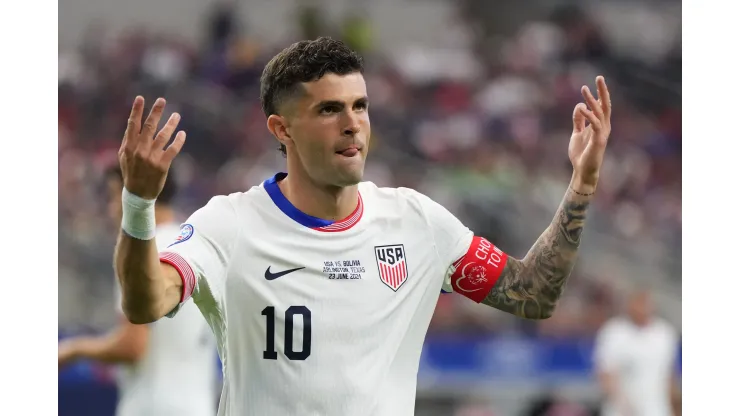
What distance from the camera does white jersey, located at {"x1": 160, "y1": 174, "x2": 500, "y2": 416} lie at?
3.59m

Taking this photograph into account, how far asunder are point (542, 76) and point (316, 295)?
12397 millimetres

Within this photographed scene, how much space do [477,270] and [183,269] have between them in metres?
1.17

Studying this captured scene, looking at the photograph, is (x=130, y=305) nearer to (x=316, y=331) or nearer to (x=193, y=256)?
(x=193, y=256)

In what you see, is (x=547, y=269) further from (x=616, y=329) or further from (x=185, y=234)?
(x=616, y=329)

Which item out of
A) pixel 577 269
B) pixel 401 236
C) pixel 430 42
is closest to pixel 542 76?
pixel 430 42

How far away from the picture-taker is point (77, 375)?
10906mm

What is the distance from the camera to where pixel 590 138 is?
3.76 m

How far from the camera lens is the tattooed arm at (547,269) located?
3848 mm

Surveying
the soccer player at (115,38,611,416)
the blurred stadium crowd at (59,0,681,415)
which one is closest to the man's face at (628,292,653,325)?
the blurred stadium crowd at (59,0,681,415)

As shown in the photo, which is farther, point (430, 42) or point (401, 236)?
point (430, 42)

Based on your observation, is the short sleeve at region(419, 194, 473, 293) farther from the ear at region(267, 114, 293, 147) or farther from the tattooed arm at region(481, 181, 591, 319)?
the ear at region(267, 114, 293, 147)

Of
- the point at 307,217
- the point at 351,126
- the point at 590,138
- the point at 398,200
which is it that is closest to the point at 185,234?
the point at 307,217

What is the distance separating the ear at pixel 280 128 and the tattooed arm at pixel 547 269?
1.00m

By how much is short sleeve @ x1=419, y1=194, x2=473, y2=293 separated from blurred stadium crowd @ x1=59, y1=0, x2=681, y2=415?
7.97 meters
